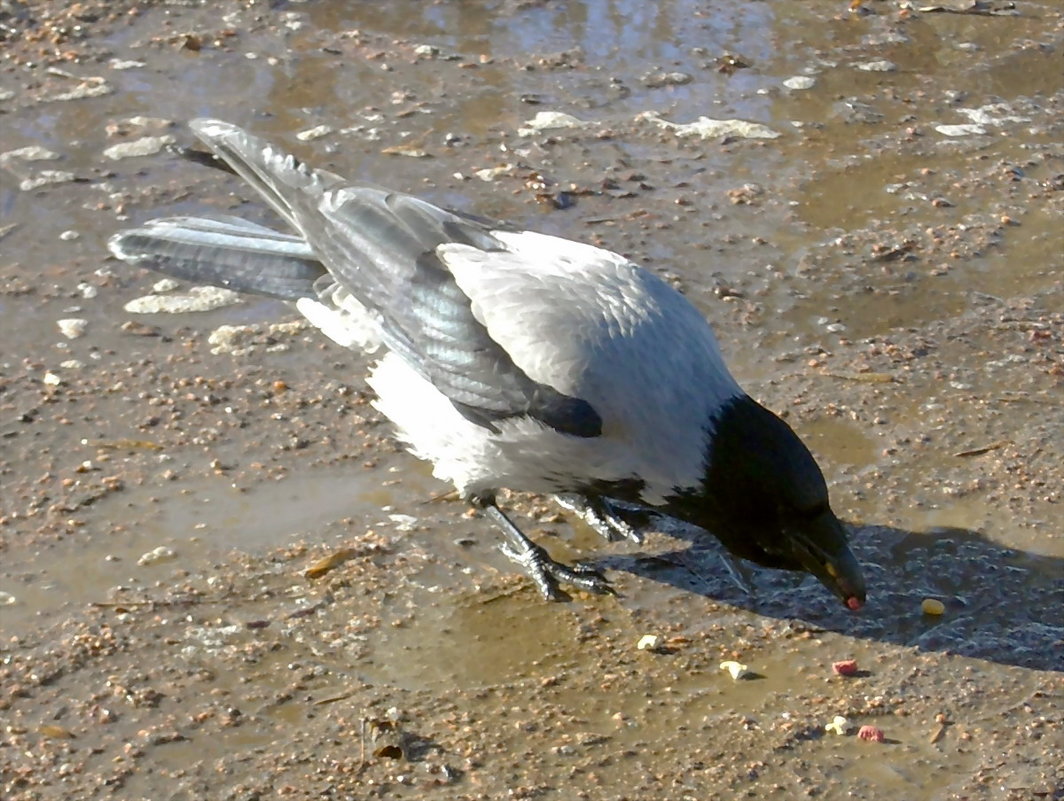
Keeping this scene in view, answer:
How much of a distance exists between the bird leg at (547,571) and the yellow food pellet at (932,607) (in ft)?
2.89

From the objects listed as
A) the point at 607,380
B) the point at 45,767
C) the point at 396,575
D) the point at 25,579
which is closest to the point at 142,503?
the point at 25,579

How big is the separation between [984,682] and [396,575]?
1631 mm

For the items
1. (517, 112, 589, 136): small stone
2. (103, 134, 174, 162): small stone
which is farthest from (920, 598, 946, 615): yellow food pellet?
(103, 134, 174, 162): small stone

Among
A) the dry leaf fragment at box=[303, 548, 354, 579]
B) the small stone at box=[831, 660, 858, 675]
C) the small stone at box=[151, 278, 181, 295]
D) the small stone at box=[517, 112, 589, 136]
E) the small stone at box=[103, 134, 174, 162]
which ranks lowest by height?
the small stone at box=[831, 660, 858, 675]

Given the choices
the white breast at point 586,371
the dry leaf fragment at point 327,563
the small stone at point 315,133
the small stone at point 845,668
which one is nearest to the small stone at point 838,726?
the small stone at point 845,668

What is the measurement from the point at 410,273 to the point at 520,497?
31.4 inches

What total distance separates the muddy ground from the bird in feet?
0.69

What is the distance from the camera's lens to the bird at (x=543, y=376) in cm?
423

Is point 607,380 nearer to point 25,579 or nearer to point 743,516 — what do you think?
point 743,516

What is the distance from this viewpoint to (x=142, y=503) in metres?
4.64

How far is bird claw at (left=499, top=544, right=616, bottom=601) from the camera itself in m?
4.43

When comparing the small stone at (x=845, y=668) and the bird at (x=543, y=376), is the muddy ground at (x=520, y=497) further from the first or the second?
the bird at (x=543, y=376)

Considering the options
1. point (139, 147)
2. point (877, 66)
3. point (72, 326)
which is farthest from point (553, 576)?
point (877, 66)

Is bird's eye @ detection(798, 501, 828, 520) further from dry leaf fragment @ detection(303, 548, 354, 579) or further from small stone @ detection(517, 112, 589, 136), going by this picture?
small stone @ detection(517, 112, 589, 136)
